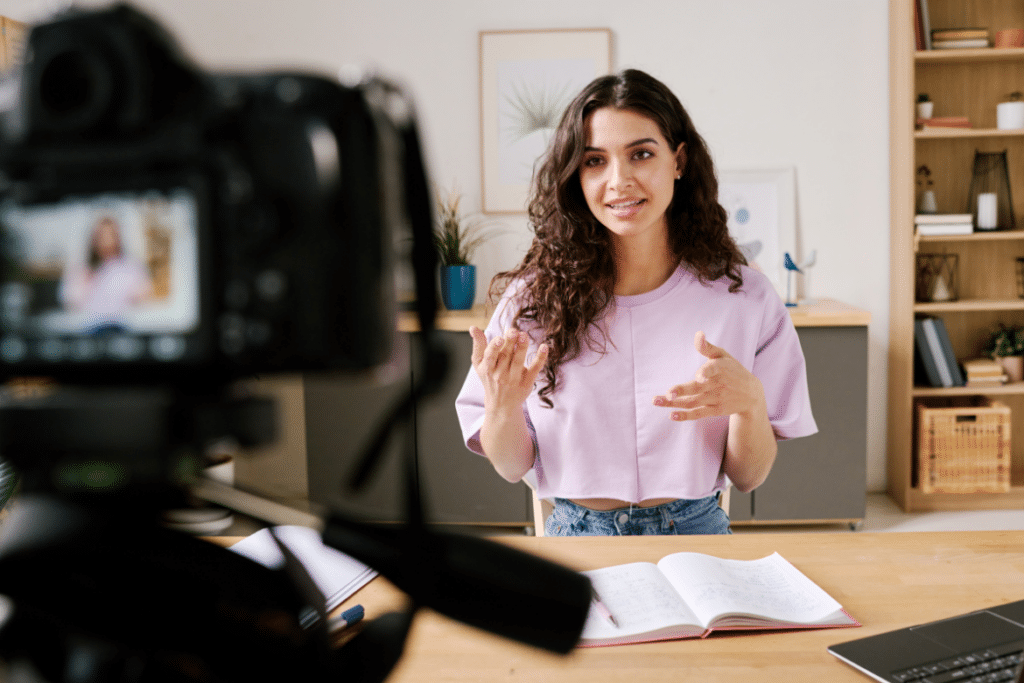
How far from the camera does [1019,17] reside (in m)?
3.17

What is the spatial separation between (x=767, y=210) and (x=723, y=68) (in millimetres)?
643

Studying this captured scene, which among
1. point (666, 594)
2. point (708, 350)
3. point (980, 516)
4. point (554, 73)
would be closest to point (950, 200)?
point (980, 516)

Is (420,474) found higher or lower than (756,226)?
lower

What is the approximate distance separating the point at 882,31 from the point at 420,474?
353 cm

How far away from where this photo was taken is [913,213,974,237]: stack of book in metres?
3.00

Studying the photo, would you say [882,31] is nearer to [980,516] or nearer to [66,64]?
[980,516]

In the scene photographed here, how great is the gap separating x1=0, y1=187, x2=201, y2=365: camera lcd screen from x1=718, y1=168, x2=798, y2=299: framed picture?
10.5 feet

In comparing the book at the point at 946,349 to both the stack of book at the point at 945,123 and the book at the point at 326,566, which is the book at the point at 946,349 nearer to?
the stack of book at the point at 945,123

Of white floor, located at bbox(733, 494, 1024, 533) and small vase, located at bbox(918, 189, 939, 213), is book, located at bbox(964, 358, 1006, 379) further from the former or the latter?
small vase, located at bbox(918, 189, 939, 213)

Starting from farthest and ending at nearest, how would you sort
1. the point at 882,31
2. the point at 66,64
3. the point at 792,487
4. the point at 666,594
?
the point at 882,31 → the point at 792,487 → the point at 666,594 → the point at 66,64

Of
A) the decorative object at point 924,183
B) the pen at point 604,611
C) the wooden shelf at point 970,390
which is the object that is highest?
the decorative object at point 924,183

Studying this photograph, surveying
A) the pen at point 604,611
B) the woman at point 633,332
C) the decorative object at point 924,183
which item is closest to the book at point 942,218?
the decorative object at point 924,183

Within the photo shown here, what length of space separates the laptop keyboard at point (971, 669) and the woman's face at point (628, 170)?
32.0 inches

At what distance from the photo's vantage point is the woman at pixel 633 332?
1341 millimetres
